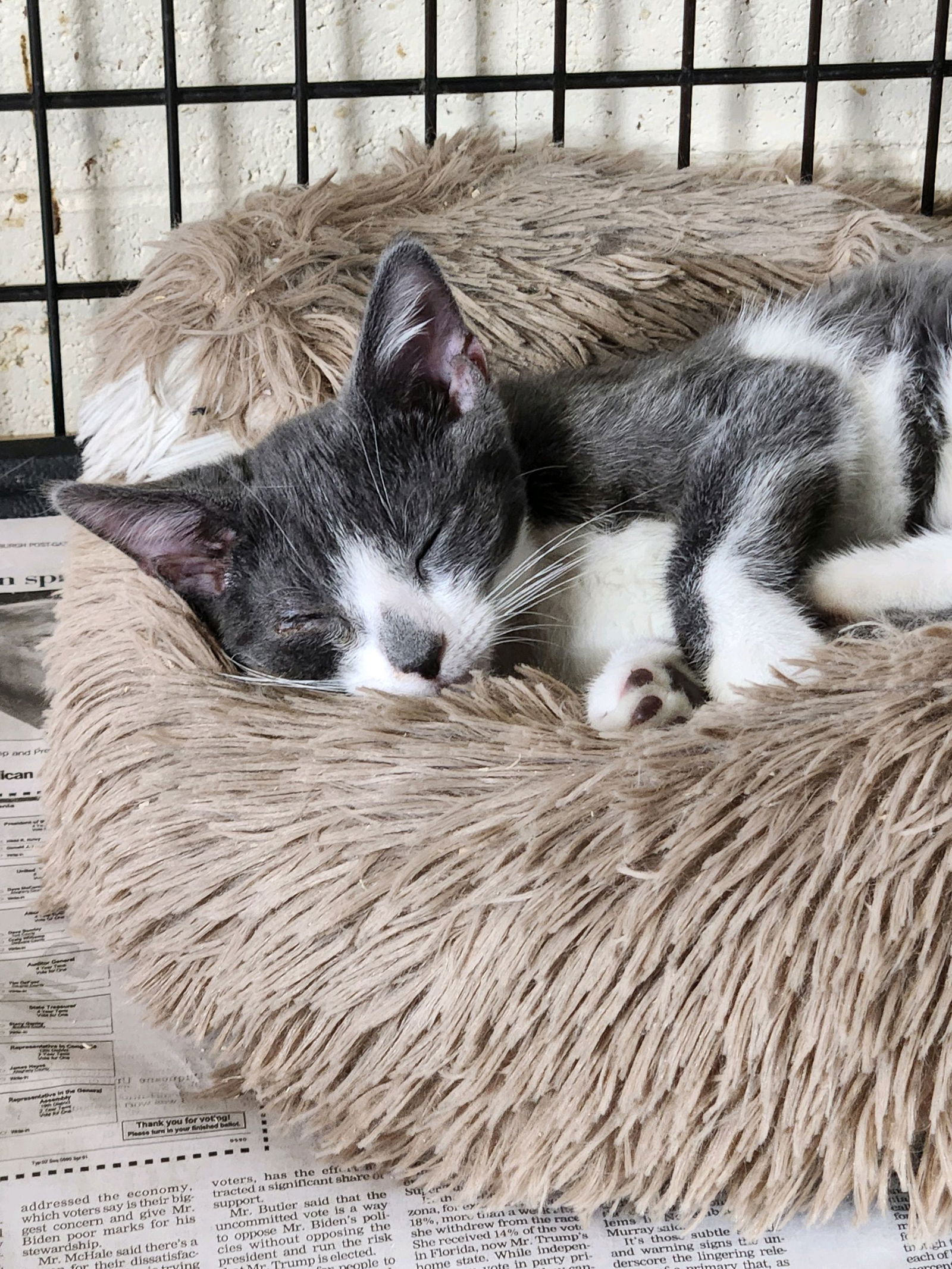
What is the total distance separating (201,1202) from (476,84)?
1.48m

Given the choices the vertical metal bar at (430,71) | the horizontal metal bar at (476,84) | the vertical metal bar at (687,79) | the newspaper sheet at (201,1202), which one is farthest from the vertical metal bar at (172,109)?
the newspaper sheet at (201,1202)

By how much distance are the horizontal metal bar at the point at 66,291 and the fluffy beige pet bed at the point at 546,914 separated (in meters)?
0.85

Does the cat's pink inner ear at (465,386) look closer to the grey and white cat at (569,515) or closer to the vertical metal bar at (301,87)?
the grey and white cat at (569,515)

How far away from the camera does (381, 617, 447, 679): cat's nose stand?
1.00 meters

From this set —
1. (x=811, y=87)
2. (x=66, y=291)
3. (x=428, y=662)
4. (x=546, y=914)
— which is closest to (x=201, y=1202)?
(x=546, y=914)

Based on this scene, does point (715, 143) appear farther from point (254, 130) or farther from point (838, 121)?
point (254, 130)

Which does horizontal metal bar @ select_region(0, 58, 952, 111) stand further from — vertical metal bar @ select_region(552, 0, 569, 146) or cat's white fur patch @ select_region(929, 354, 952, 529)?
cat's white fur patch @ select_region(929, 354, 952, 529)

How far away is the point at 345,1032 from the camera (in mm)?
901

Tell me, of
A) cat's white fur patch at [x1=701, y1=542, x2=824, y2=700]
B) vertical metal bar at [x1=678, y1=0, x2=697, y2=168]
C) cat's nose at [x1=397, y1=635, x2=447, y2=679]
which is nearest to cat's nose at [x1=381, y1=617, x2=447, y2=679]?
cat's nose at [x1=397, y1=635, x2=447, y2=679]

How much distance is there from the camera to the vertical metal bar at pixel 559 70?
1.74 m

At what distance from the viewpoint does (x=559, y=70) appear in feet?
5.74

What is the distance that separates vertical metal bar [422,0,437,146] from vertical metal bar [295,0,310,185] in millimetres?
170

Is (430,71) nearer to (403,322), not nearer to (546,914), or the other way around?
(403,322)

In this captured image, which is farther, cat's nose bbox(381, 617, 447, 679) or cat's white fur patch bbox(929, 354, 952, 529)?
cat's white fur patch bbox(929, 354, 952, 529)
